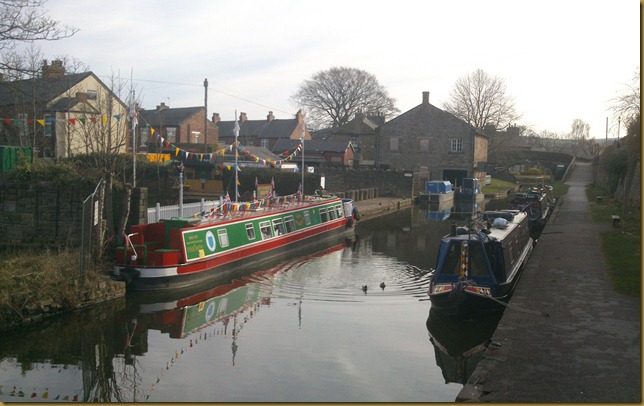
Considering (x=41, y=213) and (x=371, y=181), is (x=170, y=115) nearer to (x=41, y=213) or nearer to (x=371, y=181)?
(x=371, y=181)

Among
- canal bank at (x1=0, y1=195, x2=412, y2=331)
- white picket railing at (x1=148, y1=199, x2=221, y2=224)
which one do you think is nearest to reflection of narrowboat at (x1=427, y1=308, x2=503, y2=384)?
canal bank at (x1=0, y1=195, x2=412, y2=331)

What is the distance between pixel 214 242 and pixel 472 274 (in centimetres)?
762

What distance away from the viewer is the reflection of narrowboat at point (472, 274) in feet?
43.3

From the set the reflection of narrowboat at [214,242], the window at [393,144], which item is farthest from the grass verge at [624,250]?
the window at [393,144]

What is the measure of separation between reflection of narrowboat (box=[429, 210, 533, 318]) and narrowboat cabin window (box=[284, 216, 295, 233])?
9.25m

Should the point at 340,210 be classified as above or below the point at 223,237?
above

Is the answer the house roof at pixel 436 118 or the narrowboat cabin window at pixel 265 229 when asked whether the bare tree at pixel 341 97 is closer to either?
the house roof at pixel 436 118

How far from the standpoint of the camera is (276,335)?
12.9 meters

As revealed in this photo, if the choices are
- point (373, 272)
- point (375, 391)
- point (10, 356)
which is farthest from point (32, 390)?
point (373, 272)

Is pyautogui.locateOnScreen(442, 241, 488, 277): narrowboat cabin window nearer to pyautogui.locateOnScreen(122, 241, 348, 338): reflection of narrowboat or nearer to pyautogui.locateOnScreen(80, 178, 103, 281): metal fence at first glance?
pyautogui.locateOnScreen(122, 241, 348, 338): reflection of narrowboat

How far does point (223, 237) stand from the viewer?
18.9 meters

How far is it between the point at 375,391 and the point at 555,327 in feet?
11.5

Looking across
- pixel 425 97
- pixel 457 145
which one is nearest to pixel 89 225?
pixel 457 145

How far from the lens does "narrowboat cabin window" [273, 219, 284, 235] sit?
22.5 metres
